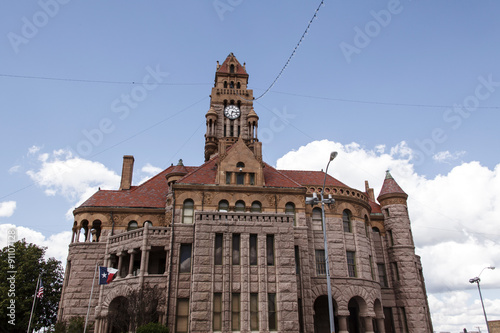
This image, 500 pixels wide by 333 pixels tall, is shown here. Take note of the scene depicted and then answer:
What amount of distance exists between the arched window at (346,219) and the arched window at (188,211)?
44.7 ft

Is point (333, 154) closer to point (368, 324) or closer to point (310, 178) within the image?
point (368, 324)

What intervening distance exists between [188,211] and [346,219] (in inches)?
563

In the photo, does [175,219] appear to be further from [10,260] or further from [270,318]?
[10,260]

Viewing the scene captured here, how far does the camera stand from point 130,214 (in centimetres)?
3566

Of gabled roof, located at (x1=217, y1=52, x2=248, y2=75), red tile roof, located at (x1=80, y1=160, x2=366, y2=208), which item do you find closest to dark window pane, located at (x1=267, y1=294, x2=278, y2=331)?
red tile roof, located at (x1=80, y1=160, x2=366, y2=208)

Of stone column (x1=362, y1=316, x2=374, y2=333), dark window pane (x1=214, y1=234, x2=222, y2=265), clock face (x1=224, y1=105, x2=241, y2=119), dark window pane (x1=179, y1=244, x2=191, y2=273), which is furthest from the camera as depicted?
clock face (x1=224, y1=105, x2=241, y2=119)

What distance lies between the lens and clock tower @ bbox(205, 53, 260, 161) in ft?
153

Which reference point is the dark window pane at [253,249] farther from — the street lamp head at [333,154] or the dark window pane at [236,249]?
the street lamp head at [333,154]

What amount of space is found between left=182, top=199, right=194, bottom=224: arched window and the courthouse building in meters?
0.08

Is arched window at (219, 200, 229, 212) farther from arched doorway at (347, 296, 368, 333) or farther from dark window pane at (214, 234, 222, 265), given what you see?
arched doorway at (347, 296, 368, 333)

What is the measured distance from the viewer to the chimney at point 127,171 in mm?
39719

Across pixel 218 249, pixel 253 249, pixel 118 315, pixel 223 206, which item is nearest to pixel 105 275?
pixel 118 315

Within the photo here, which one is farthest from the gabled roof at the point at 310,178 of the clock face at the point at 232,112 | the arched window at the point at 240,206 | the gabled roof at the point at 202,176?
the clock face at the point at 232,112

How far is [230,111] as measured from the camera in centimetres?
4909
